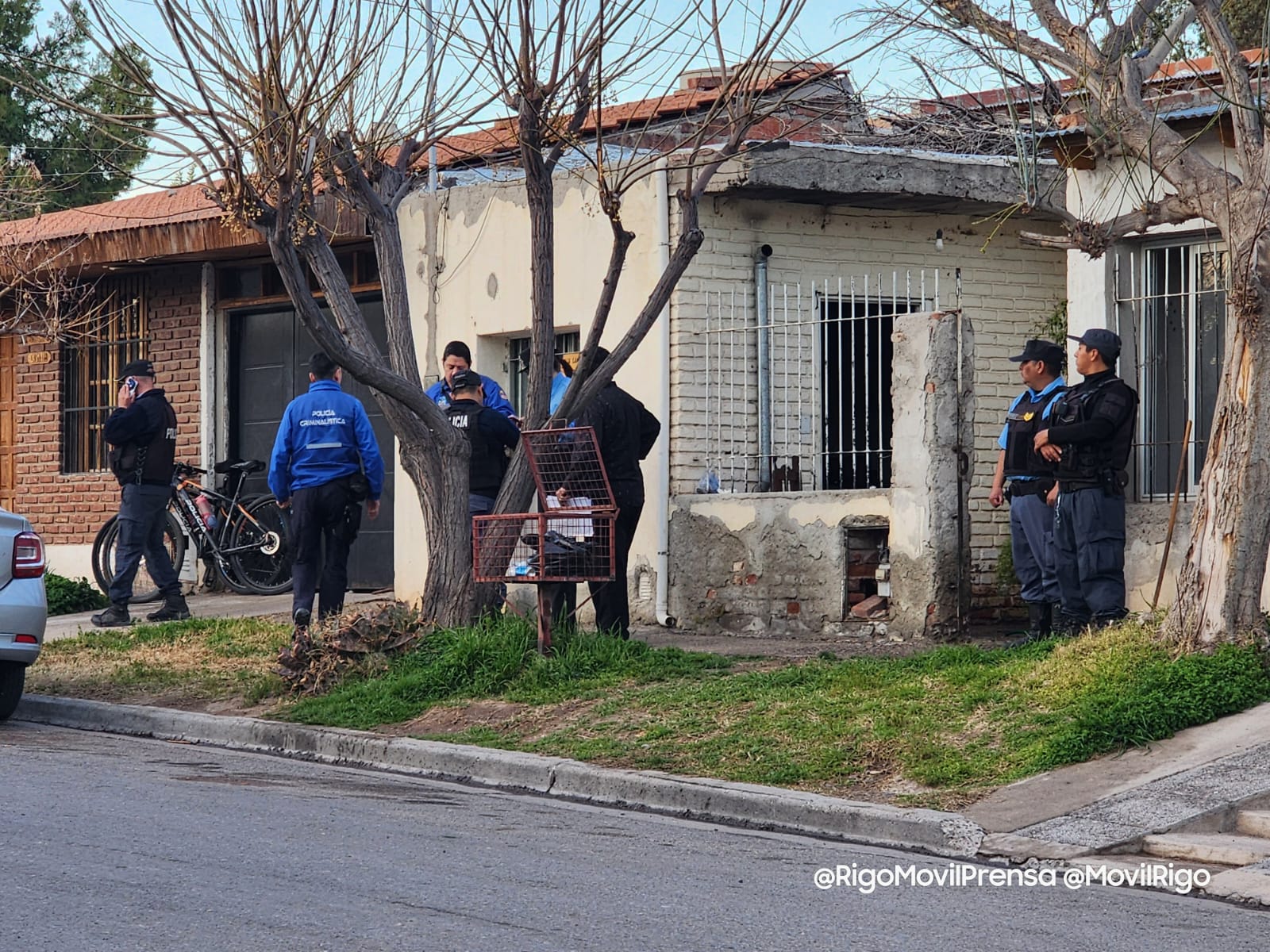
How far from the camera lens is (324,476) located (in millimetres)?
11336

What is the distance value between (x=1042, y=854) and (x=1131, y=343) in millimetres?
5393

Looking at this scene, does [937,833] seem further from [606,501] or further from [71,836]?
[606,501]

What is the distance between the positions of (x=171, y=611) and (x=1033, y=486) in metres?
6.79

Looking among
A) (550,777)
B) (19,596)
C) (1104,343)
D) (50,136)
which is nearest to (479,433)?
(19,596)

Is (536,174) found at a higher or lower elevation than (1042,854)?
higher

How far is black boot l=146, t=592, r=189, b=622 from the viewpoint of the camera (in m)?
13.6

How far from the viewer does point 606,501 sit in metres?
10.3

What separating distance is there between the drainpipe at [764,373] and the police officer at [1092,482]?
3.19m

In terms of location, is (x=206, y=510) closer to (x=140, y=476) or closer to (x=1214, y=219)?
(x=140, y=476)

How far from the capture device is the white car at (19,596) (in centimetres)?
922

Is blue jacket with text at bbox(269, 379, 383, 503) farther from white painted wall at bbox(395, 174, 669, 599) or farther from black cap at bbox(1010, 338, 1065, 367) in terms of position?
black cap at bbox(1010, 338, 1065, 367)

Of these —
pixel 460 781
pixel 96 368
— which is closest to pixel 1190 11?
pixel 460 781

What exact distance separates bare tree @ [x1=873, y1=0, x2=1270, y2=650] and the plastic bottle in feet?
28.0

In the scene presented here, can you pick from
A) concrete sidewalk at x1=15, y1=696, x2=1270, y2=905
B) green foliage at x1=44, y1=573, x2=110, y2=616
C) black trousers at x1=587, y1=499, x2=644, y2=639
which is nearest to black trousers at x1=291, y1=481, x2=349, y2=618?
black trousers at x1=587, y1=499, x2=644, y2=639
